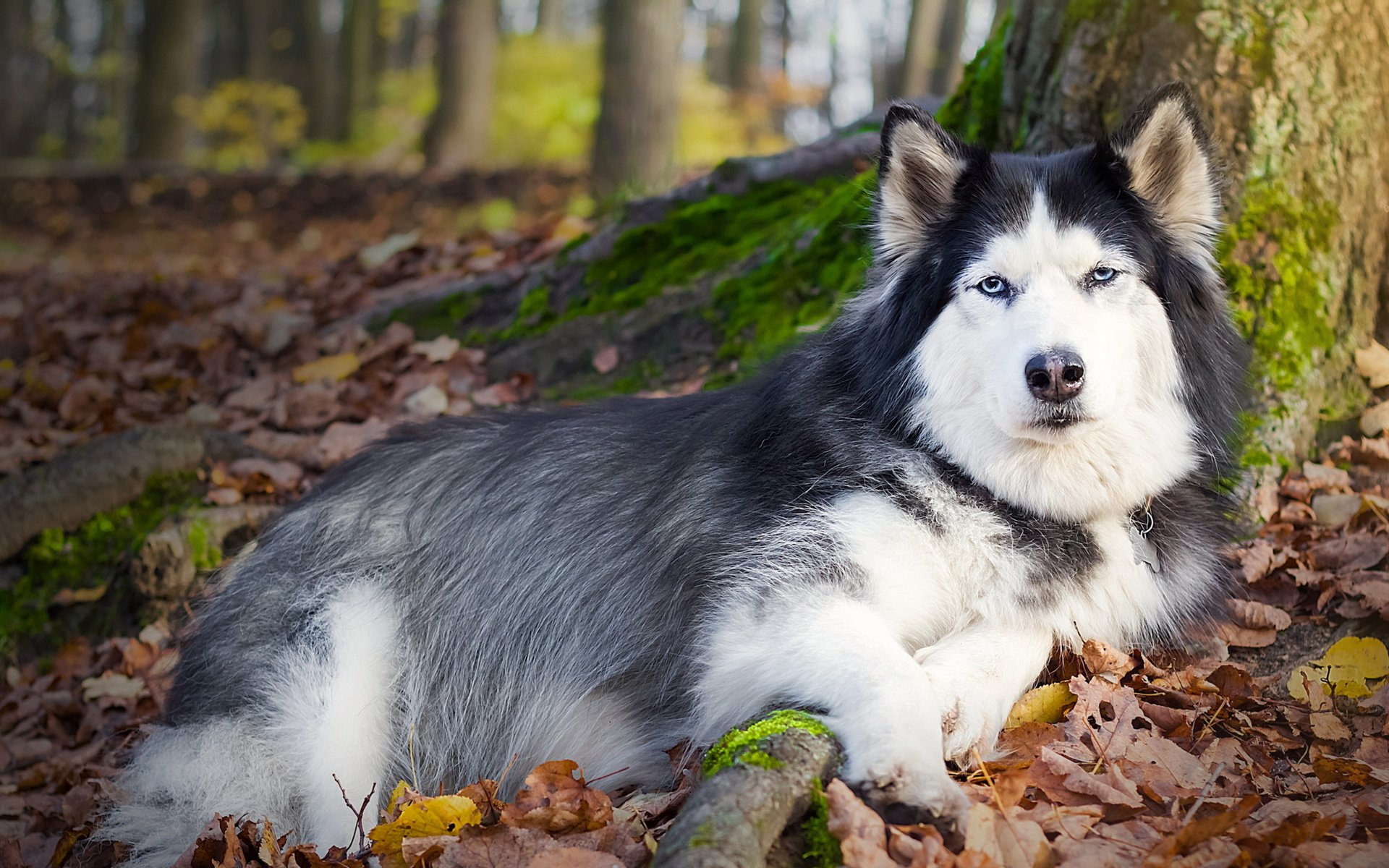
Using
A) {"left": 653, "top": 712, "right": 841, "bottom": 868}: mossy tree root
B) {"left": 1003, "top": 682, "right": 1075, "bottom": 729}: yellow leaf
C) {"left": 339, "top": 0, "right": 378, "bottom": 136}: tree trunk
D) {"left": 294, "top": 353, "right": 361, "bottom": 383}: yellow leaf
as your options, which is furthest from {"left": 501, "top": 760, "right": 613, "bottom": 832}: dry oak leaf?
{"left": 339, "top": 0, "right": 378, "bottom": 136}: tree trunk

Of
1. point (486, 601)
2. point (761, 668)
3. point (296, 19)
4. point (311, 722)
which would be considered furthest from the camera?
point (296, 19)

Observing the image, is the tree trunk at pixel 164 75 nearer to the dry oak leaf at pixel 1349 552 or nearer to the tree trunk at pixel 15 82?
the tree trunk at pixel 15 82

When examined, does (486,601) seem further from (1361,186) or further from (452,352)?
(1361,186)

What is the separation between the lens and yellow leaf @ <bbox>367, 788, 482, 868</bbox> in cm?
278

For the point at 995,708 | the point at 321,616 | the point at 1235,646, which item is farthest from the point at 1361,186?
the point at 321,616

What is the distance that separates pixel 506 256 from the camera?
7.28 m

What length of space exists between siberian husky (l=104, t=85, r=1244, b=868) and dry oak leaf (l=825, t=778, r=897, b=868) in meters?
0.14

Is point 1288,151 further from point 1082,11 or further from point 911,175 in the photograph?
point 911,175

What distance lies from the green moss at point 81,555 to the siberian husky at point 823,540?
1691mm

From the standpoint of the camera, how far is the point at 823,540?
301 cm

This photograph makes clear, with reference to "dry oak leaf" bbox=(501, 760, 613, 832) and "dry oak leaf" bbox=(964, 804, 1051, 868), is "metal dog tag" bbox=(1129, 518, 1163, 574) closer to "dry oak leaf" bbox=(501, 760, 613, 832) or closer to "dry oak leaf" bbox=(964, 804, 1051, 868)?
"dry oak leaf" bbox=(964, 804, 1051, 868)

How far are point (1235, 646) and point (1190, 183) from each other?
154cm

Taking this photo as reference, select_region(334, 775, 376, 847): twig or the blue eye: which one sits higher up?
the blue eye

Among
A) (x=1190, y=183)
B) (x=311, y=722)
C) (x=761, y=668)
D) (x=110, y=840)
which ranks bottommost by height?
(x=110, y=840)
